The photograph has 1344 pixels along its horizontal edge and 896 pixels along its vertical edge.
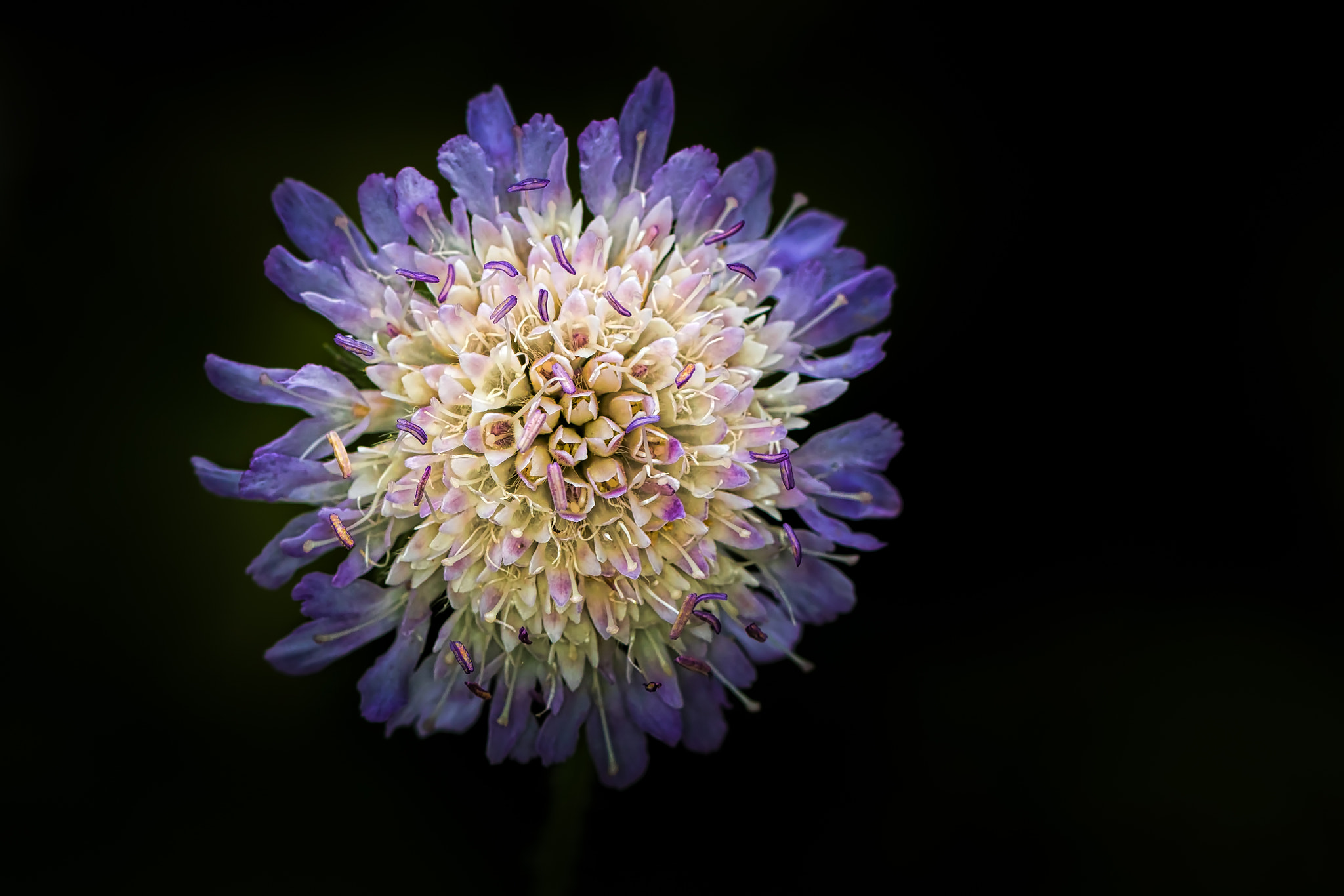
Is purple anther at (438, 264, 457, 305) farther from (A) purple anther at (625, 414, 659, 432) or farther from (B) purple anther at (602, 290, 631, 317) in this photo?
(A) purple anther at (625, 414, 659, 432)

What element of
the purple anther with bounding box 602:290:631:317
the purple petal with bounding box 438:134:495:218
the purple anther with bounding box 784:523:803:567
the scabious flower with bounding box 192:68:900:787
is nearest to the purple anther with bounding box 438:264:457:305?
the scabious flower with bounding box 192:68:900:787

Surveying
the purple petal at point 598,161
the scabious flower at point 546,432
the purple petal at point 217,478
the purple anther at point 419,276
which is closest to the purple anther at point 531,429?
the scabious flower at point 546,432

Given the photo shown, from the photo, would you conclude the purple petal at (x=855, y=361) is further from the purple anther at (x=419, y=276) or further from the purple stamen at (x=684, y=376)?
the purple anther at (x=419, y=276)

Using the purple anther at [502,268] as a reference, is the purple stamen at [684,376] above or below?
below

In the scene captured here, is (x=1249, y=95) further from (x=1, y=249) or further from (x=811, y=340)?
(x=1, y=249)

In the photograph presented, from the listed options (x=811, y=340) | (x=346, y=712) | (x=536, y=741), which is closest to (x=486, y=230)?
(x=811, y=340)

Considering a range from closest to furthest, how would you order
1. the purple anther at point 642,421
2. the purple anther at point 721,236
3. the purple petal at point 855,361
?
the purple anther at point 642,421
the purple anther at point 721,236
the purple petal at point 855,361
